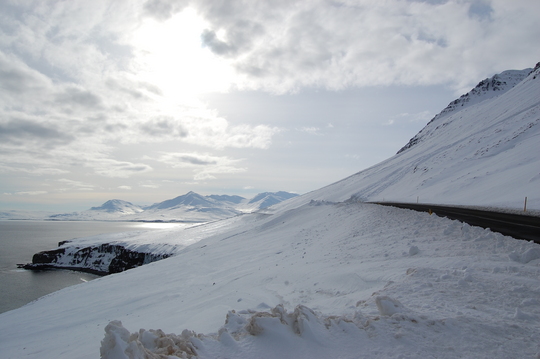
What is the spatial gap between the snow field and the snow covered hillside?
67.4ft

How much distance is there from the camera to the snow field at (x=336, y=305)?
16.5 ft

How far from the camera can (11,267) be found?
195 ft

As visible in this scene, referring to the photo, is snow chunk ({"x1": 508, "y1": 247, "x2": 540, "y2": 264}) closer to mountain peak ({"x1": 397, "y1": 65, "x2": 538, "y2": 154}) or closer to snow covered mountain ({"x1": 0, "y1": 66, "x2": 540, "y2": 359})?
snow covered mountain ({"x1": 0, "y1": 66, "x2": 540, "y2": 359})

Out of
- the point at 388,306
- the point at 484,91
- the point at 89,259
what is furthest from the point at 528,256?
the point at 484,91

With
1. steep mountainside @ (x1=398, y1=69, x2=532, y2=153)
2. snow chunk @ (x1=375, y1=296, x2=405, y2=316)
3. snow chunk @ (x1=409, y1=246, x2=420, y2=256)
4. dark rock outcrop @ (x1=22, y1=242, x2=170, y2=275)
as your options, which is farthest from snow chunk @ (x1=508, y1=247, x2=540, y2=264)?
steep mountainside @ (x1=398, y1=69, x2=532, y2=153)

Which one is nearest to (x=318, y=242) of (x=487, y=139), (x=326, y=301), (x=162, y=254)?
(x=326, y=301)

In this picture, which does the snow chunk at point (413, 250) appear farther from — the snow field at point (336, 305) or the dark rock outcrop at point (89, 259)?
the dark rock outcrop at point (89, 259)

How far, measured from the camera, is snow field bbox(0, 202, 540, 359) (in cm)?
504

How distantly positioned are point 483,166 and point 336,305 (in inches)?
2068

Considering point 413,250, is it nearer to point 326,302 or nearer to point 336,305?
point 326,302

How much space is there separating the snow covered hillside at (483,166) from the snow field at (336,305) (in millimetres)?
20549

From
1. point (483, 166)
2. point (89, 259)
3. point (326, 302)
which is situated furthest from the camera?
point (89, 259)

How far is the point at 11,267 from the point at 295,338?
77.2m

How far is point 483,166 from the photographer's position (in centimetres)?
4816
